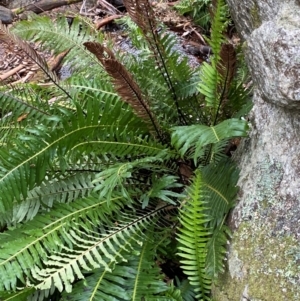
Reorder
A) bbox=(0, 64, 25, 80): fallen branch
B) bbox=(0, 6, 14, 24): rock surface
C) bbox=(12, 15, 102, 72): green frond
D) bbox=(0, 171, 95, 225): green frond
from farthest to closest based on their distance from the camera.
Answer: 1. bbox=(0, 6, 14, 24): rock surface
2. bbox=(0, 64, 25, 80): fallen branch
3. bbox=(12, 15, 102, 72): green frond
4. bbox=(0, 171, 95, 225): green frond

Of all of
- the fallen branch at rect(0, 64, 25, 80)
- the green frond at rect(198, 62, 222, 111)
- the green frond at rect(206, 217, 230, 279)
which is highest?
the green frond at rect(198, 62, 222, 111)

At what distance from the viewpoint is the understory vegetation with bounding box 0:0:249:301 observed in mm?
1745

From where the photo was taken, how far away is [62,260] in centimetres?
181

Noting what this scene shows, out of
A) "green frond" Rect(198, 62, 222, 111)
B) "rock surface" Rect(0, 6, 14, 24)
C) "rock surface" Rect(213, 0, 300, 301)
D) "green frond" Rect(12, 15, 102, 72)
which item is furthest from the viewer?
"rock surface" Rect(0, 6, 14, 24)

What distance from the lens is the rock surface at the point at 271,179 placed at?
1.63 meters

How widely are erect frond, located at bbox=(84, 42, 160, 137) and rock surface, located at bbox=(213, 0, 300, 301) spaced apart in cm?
48

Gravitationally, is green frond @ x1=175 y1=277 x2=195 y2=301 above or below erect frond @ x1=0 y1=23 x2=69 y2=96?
below

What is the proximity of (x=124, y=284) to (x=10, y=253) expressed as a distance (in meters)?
0.46

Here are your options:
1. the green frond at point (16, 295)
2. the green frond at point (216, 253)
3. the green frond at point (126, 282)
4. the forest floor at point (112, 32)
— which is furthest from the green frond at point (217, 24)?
the forest floor at point (112, 32)

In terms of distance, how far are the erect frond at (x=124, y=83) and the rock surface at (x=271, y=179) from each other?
479 millimetres

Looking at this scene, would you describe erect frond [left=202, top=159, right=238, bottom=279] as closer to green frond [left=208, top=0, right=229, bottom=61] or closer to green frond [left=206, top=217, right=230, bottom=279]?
green frond [left=206, top=217, right=230, bottom=279]

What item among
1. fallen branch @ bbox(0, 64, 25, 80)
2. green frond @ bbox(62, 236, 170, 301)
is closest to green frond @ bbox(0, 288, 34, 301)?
green frond @ bbox(62, 236, 170, 301)

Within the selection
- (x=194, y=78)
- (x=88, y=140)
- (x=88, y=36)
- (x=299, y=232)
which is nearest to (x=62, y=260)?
(x=88, y=140)

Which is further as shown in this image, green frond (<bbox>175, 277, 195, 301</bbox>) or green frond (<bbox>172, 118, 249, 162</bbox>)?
green frond (<bbox>175, 277, 195, 301</bbox>)
